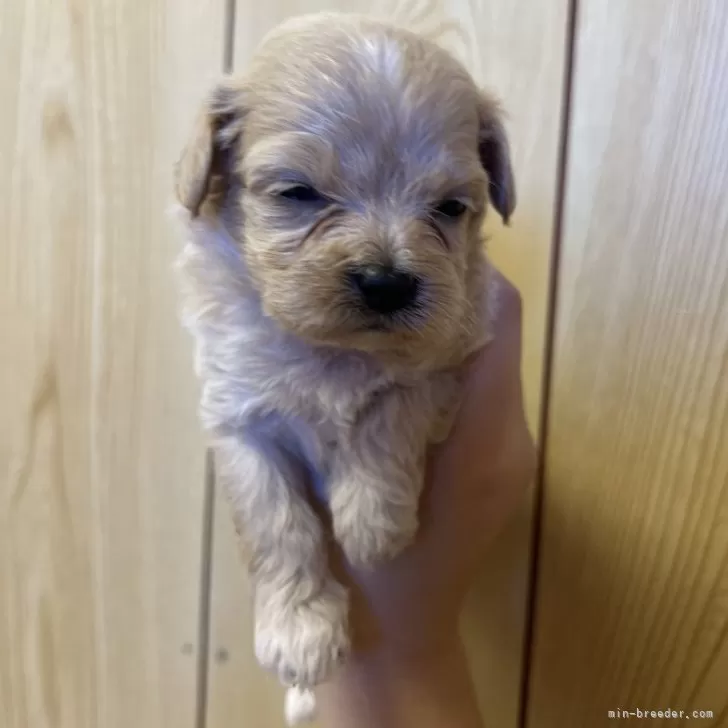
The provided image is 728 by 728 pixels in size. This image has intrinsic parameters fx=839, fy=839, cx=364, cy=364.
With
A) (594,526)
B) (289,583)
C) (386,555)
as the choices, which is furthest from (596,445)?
(289,583)

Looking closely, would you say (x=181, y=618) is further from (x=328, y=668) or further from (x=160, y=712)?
(x=328, y=668)

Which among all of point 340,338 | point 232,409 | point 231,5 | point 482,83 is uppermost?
point 231,5

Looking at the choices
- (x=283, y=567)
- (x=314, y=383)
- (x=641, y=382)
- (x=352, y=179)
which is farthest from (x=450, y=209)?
(x=641, y=382)

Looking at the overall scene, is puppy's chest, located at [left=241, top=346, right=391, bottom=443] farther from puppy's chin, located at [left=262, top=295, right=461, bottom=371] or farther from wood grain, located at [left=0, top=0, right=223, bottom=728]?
wood grain, located at [left=0, top=0, right=223, bottom=728]

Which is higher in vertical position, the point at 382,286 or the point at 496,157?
the point at 496,157

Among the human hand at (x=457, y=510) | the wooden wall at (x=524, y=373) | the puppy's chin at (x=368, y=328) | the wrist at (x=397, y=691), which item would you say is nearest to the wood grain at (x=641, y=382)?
the wooden wall at (x=524, y=373)

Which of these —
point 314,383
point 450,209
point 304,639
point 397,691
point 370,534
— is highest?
point 450,209

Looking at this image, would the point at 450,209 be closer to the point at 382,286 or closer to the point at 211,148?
the point at 382,286
